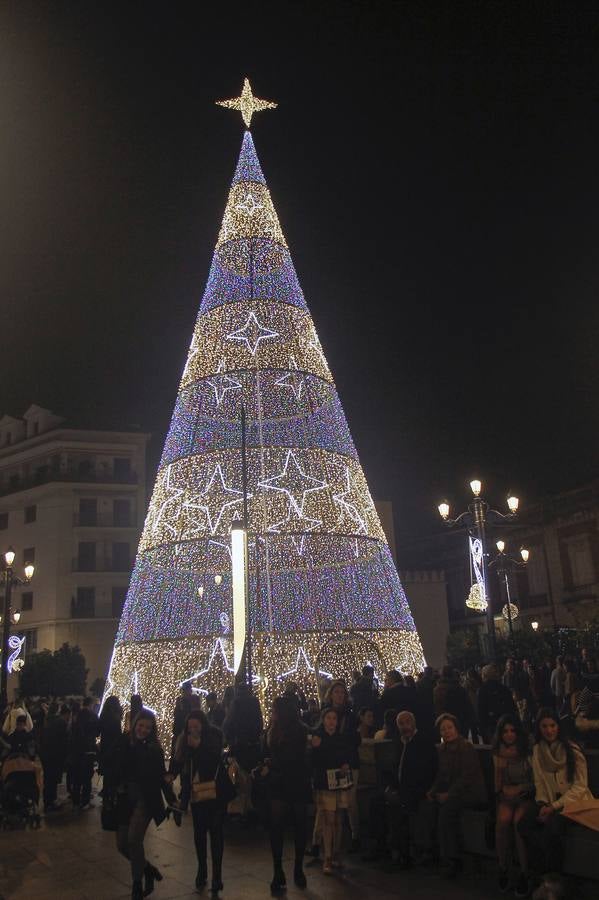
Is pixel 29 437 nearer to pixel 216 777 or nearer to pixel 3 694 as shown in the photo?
pixel 3 694

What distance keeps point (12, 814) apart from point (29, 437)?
113 feet

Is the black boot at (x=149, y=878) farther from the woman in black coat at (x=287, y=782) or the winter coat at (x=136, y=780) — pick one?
the woman in black coat at (x=287, y=782)

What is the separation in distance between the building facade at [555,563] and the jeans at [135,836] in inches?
1160

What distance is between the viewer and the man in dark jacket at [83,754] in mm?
11359

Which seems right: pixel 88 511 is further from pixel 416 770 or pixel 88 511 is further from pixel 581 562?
pixel 416 770

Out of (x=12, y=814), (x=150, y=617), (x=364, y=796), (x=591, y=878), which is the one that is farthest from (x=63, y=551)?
(x=591, y=878)

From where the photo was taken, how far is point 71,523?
39.0m

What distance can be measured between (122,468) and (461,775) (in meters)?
36.5

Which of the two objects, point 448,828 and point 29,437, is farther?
point 29,437

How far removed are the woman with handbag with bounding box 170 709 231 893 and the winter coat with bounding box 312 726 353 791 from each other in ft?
2.79

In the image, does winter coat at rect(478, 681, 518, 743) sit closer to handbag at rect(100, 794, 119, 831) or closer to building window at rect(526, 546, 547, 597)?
handbag at rect(100, 794, 119, 831)

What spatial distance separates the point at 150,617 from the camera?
14.7 meters

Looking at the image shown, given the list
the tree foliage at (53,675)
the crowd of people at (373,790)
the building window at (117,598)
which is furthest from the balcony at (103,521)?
the crowd of people at (373,790)

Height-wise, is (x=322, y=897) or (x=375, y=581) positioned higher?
(x=375, y=581)
